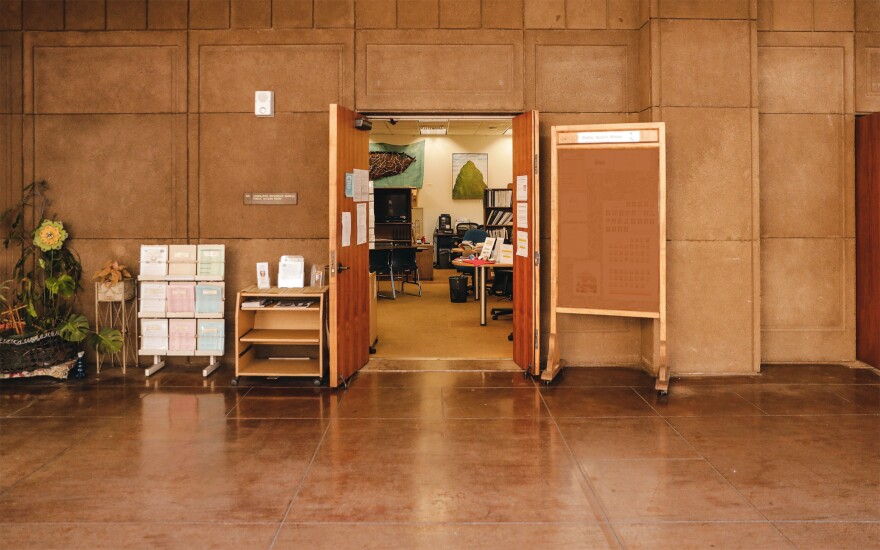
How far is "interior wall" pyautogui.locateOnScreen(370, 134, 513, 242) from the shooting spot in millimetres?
14484

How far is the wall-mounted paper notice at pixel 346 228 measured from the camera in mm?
5242

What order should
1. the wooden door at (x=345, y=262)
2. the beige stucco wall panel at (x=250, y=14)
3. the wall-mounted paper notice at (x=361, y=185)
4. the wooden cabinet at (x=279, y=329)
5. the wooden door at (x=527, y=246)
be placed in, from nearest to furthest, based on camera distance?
the wooden door at (x=345, y=262) < the wooden cabinet at (x=279, y=329) < the wooden door at (x=527, y=246) < the wall-mounted paper notice at (x=361, y=185) < the beige stucco wall panel at (x=250, y=14)

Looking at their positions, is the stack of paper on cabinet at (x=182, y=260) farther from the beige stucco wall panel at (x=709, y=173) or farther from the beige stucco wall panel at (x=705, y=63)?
the beige stucco wall panel at (x=705, y=63)

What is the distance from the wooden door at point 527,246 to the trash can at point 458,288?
4.11 meters

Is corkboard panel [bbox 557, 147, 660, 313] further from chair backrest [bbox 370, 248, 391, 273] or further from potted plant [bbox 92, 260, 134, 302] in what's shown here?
chair backrest [bbox 370, 248, 391, 273]

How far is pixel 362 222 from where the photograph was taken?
573 centimetres

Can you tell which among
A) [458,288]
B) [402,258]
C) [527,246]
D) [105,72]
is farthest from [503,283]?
[105,72]

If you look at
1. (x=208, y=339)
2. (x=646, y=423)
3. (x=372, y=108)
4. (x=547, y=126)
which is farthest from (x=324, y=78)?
(x=646, y=423)

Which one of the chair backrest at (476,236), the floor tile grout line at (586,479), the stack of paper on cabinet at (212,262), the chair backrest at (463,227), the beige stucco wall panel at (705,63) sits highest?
the beige stucco wall panel at (705,63)

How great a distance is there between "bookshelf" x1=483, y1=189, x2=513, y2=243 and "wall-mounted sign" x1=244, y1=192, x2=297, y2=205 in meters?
7.56

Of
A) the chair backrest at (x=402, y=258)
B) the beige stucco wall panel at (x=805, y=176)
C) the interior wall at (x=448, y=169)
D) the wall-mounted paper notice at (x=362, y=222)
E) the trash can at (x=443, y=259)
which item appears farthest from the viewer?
the interior wall at (x=448, y=169)

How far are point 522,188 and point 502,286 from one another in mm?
5031

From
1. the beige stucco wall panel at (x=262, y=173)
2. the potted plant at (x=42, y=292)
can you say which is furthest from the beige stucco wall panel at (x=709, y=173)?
the potted plant at (x=42, y=292)

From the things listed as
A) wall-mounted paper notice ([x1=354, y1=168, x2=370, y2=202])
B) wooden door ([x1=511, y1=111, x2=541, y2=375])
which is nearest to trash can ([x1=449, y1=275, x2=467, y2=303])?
wooden door ([x1=511, y1=111, x2=541, y2=375])
